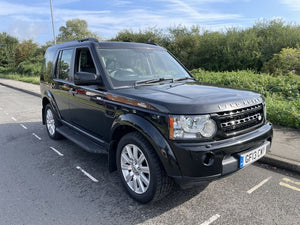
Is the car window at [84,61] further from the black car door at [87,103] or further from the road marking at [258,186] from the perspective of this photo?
the road marking at [258,186]

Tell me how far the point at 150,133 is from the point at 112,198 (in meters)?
1.09

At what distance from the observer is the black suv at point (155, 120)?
2.43 m

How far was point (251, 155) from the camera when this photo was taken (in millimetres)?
2736

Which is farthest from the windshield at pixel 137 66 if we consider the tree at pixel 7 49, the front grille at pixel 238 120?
the tree at pixel 7 49

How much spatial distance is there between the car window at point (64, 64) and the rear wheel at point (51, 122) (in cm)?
94

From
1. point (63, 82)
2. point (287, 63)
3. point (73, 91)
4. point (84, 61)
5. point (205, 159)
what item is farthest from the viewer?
point (287, 63)

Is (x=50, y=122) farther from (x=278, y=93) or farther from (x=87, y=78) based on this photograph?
(x=278, y=93)

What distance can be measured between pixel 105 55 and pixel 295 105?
15.6 feet

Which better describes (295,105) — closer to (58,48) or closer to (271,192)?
(271,192)

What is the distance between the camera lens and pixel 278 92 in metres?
7.01

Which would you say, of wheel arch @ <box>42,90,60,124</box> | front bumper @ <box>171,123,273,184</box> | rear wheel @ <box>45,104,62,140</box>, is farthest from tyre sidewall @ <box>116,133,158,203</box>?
rear wheel @ <box>45,104,62,140</box>

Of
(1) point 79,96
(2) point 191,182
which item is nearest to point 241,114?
(2) point 191,182

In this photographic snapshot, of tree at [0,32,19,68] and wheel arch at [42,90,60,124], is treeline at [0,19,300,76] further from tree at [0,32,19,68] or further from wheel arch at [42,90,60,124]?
tree at [0,32,19,68]

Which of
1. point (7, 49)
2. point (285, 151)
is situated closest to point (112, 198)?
point (285, 151)
